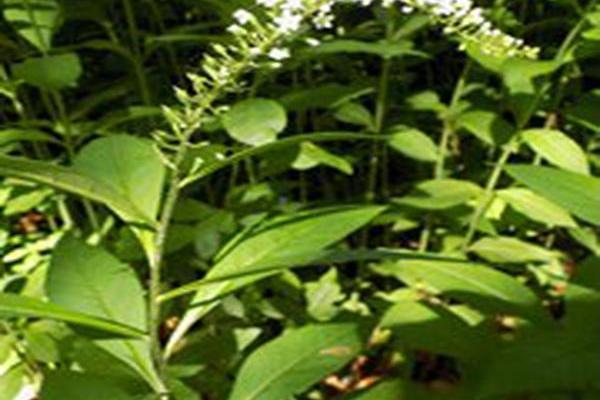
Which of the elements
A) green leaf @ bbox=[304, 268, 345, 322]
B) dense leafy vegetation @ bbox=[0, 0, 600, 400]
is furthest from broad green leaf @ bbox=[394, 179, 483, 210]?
green leaf @ bbox=[304, 268, 345, 322]

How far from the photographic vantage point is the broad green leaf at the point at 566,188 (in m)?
1.68

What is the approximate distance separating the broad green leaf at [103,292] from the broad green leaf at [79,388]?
0.07 m

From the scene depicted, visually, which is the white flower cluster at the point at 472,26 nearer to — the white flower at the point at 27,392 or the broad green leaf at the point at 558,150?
the broad green leaf at the point at 558,150

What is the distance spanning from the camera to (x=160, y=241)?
4.69 ft

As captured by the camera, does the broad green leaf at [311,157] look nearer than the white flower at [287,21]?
No

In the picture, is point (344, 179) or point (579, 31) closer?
point (579, 31)

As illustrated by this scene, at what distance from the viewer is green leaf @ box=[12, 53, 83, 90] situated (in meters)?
2.19

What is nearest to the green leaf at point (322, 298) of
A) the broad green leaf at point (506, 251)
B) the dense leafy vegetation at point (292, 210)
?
the dense leafy vegetation at point (292, 210)

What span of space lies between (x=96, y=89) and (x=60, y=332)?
1.29 metres

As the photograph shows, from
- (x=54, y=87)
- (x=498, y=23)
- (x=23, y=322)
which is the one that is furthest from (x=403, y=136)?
(x=23, y=322)

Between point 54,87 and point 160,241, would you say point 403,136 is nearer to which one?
point 54,87

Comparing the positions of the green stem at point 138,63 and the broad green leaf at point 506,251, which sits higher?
the green stem at point 138,63

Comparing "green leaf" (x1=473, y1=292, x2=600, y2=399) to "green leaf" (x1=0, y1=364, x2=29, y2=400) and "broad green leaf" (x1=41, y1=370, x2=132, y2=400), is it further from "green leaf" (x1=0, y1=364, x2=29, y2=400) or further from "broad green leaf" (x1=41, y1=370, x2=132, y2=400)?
"green leaf" (x1=0, y1=364, x2=29, y2=400)

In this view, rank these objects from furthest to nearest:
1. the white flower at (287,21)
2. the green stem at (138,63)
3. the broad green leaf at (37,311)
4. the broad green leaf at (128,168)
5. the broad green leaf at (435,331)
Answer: the green stem at (138,63) < the broad green leaf at (435,331) < the broad green leaf at (128,168) < the white flower at (287,21) < the broad green leaf at (37,311)
